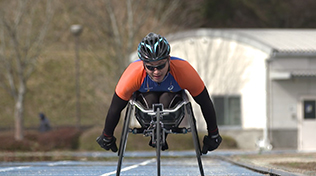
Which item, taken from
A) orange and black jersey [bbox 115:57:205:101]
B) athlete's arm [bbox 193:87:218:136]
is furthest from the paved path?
orange and black jersey [bbox 115:57:205:101]

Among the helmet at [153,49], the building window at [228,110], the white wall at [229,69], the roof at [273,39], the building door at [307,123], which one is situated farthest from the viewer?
the building window at [228,110]

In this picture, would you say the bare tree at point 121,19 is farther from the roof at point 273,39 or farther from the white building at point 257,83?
the white building at point 257,83

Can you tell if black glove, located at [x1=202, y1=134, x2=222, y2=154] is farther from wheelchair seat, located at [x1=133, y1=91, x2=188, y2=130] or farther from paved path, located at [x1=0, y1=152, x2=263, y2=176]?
paved path, located at [x1=0, y1=152, x2=263, y2=176]

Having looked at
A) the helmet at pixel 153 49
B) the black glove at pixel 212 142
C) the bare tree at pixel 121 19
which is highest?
the bare tree at pixel 121 19

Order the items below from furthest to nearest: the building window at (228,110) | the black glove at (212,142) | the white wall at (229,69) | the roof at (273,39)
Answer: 1. the building window at (228,110)
2. the white wall at (229,69)
3. the roof at (273,39)
4. the black glove at (212,142)

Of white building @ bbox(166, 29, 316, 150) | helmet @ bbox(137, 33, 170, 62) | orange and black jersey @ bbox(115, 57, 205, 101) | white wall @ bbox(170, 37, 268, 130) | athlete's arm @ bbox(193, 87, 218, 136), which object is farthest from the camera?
white wall @ bbox(170, 37, 268, 130)

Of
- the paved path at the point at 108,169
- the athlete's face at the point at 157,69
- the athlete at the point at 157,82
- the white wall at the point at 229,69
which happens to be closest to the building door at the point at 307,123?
the white wall at the point at 229,69

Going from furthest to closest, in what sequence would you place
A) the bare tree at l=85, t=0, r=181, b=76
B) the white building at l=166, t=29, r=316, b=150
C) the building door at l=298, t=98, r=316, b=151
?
the bare tree at l=85, t=0, r=181, b=76 → the building door at l=298, t=98, r=316, b=151 → the white building at l=166, t=29, r=316, b=150

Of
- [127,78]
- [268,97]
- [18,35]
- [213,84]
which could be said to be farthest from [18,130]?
[127,78]

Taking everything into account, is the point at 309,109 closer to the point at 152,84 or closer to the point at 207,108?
the point at 207,108

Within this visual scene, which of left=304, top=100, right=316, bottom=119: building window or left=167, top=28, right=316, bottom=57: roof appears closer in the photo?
left=167, top=28, right=316, bottom=57: roof

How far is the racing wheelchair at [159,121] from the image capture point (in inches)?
233

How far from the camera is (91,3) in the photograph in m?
30.6

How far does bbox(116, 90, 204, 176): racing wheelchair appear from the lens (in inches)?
233
